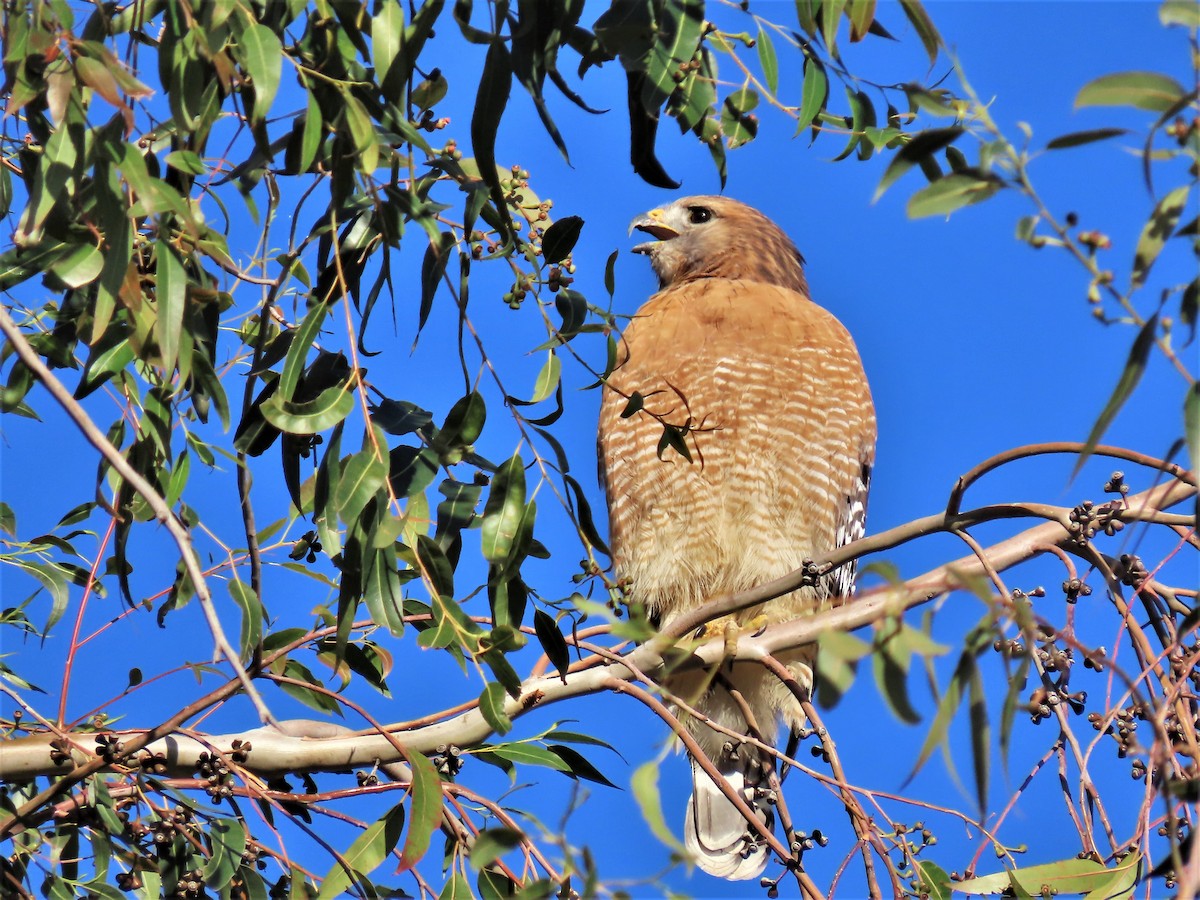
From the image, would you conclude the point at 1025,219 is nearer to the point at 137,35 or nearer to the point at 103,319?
the point at 103,319

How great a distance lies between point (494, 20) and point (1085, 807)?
140 cm

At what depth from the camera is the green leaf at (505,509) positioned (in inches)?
78.6

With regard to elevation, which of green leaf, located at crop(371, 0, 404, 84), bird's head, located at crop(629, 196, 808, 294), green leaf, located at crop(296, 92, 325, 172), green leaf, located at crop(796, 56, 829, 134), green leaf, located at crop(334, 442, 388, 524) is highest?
bird's head, located at crop(629, 196, 808, 294)

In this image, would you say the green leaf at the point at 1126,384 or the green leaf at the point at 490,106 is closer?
the green leaf at the point at 1126,384

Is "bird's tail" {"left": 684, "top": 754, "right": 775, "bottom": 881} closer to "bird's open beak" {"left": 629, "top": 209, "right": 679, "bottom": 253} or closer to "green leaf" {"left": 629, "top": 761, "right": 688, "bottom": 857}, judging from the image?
"bird's open beak" {"left": 629, "top": 209, "right": 679, "bottom": 253}

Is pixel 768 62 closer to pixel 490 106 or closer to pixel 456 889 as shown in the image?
pixel 490 106

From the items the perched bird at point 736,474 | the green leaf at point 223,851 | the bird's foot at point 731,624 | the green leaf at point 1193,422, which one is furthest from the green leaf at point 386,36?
the perched bird at point 736,474

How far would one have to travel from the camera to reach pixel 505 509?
79.5 inches

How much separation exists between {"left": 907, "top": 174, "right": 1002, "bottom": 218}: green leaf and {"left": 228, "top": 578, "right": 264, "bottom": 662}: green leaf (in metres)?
1.27

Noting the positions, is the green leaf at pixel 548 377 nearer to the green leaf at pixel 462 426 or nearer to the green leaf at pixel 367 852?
the green leaf at pixel 462 426

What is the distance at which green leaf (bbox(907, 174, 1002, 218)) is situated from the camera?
1.27 m

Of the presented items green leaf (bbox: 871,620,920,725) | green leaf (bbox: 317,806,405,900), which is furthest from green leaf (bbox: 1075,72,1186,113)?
green leaf (bbox: 317,806,405,900)

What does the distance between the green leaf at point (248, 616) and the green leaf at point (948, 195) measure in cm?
127

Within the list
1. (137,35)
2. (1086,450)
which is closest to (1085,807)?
(1086,450)
